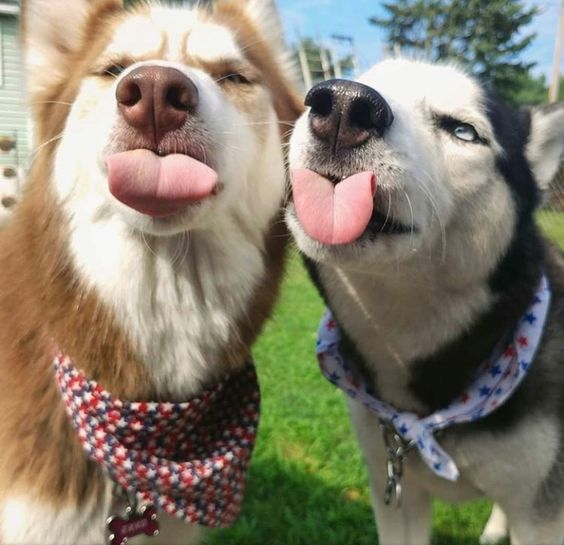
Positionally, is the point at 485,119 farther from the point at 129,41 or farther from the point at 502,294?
the point at 129,41

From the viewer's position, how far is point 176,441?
6.97ft

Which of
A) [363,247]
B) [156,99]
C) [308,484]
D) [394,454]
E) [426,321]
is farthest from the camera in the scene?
[308,484]

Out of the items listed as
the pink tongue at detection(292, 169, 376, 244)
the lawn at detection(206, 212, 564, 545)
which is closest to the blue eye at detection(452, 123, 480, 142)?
the pink tongue at detection(292, 169, 376, 244)

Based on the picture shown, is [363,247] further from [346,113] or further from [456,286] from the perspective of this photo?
[456,286]

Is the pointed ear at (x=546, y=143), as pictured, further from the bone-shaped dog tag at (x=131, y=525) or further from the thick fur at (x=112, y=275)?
the bone-shaped dog tag at (x=131, y=525)

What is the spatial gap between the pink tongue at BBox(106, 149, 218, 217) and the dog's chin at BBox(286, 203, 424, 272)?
323mm

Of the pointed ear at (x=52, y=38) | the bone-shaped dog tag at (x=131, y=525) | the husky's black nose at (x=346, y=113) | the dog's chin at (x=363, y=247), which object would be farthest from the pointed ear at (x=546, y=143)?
the bone-shaped dog tag at (x=131, y=525)

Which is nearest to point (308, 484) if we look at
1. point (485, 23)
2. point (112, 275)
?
point (112, 275)

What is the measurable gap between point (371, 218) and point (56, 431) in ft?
3.92

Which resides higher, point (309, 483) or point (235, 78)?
point (235, 78)

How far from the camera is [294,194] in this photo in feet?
6.25

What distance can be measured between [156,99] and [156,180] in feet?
0.69

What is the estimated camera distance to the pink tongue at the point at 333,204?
1770 millimetres

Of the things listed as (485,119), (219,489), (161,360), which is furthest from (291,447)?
(485,119)
